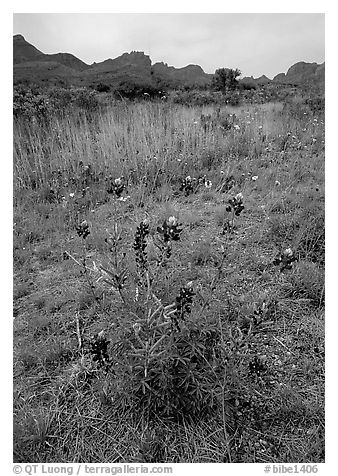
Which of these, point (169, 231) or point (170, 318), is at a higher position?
point (169, 231)

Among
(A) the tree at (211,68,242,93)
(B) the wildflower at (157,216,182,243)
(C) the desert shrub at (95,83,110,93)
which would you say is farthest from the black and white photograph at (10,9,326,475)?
(A) the tree at (211,68,242,93)

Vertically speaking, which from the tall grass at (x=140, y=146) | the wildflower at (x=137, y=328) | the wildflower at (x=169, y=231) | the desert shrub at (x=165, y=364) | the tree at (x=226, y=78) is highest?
the tree at (x=226, y=78)

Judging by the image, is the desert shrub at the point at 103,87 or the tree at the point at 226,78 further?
the tree at the point at 226,78

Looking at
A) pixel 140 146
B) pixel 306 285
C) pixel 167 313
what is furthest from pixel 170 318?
pixel 140 146

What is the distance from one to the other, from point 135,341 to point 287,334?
112 cm

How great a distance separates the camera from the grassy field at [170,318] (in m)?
1.65

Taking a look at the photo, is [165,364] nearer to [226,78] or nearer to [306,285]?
[306,285]

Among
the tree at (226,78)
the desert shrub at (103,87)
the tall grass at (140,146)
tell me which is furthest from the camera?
the tree at (226,78)

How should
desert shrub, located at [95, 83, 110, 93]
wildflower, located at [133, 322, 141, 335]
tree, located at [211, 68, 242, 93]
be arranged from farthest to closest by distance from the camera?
tree, located at [211, 68, 242, 93]
desert shrub, located at [95, 83, 110, 93]
wildflower, located at [133, 322, 141, 335]

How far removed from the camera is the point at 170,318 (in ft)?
5.28

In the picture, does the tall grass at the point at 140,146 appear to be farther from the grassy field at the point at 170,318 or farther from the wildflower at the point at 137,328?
the wildflower at the point at 137,328

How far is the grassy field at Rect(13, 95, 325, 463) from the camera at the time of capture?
1646 millimetres

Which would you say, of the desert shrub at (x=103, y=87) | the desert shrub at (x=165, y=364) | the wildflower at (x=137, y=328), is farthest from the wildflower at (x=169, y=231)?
the desert shrub at (x=103, y=87)

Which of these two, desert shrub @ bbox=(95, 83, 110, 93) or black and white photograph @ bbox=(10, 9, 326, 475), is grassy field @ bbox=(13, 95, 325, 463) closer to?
black and white photograph @ bbox=(10, 9, 326, 475)
